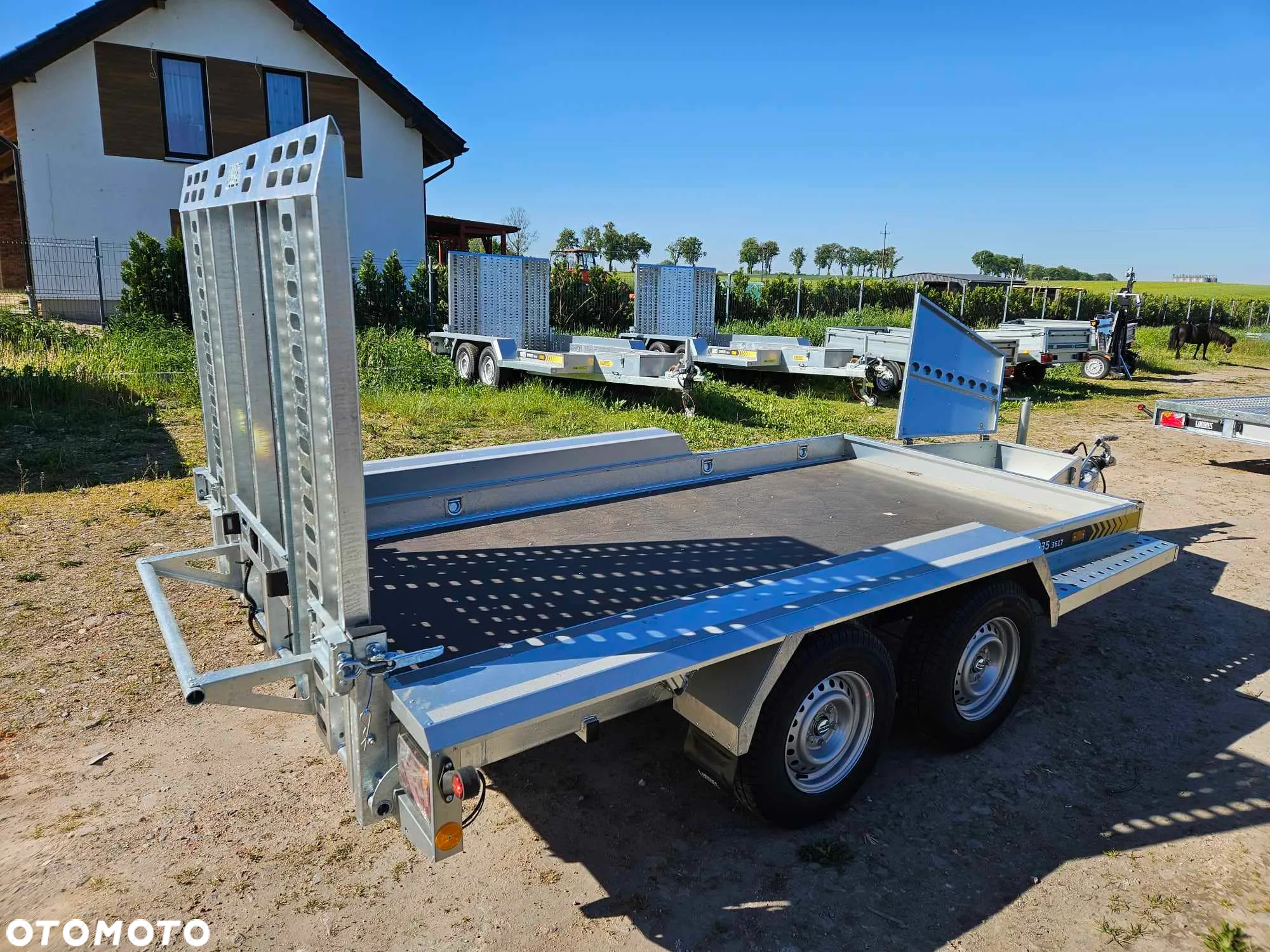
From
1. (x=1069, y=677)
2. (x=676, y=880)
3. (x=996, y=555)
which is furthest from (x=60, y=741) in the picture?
(x=1069, y=677)

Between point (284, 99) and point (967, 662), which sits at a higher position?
point (284, 99)

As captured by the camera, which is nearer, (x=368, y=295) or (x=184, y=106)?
(x=184, y=106)

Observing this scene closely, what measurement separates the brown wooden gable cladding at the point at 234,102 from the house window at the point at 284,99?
0.68 ft

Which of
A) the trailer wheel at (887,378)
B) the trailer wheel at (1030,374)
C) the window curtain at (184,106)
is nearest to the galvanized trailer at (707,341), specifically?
the trailer wheel at (887,378)

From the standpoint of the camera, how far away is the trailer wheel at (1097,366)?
18.5 m

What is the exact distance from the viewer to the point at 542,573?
3.78 m

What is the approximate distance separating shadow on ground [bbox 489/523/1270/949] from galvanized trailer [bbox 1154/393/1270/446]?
578 cm

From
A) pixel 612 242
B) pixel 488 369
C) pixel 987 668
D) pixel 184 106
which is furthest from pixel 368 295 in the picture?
pixel 612 242

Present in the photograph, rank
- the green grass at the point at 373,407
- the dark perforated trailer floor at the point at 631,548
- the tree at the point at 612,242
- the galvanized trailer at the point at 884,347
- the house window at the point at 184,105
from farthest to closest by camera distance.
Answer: the tree at the point at 612,242 → the house window at the point at 184,105 → the galvanized trailer at the point at 884,347 → the green grass at the point at 373,407 → the dark perforated trailer floor at the point at 631,548

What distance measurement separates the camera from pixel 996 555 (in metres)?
3.54

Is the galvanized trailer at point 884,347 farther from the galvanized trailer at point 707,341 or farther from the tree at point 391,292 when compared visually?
the tree at point 391,292

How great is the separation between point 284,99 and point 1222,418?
2080 cm

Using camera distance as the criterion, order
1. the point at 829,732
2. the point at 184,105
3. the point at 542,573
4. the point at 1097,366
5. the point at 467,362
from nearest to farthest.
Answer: the point at 829,732 < the point at 542,573 < the point at 467,362 < the point at 1097,366 < the point at 184,105

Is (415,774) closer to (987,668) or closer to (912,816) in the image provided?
(912,816)
